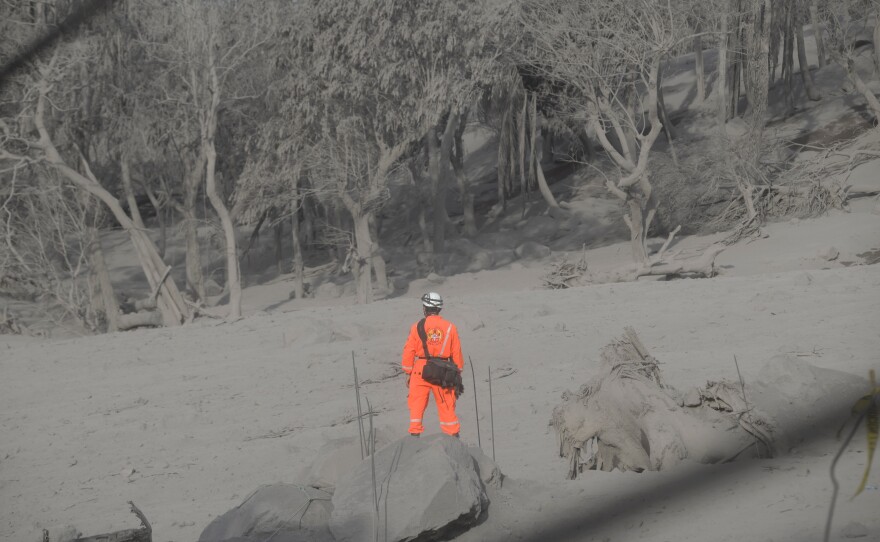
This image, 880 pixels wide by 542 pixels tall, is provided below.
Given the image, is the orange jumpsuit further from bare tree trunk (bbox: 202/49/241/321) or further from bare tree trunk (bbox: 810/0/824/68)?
bare tree trunk (bbox: 810/0/824/68)

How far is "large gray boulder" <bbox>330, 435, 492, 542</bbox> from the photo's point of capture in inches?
225

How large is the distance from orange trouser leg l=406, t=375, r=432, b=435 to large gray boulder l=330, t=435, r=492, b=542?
5.80ft

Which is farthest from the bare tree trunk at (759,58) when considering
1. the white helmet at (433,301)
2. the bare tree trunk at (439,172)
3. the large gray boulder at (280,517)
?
the large gray boulder at (280,517)

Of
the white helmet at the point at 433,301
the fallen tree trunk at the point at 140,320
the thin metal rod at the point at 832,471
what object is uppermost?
the thin metal rod at the point at 832,471

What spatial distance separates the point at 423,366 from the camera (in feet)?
26.5

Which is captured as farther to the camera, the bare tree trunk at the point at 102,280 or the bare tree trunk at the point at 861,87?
the bare tree trunk at the point at 861,87

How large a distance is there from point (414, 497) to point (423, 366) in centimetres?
230

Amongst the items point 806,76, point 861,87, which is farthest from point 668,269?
point 806,76

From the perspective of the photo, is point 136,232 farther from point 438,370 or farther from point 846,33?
point 846,33

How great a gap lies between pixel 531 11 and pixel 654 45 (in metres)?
3.43

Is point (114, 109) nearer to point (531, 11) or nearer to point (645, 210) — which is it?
point (531, 11)

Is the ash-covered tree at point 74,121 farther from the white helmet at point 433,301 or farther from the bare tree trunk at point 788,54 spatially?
the bare tree trunk at point 788,54

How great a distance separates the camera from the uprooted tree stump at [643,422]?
599cm

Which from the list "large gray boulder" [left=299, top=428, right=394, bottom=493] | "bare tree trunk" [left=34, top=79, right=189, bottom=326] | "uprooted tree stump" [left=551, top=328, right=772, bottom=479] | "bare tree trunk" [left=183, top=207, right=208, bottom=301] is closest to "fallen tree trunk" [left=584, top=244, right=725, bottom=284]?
"bare tree trunk" [left=34, top=79, right=189, bottom=326]
